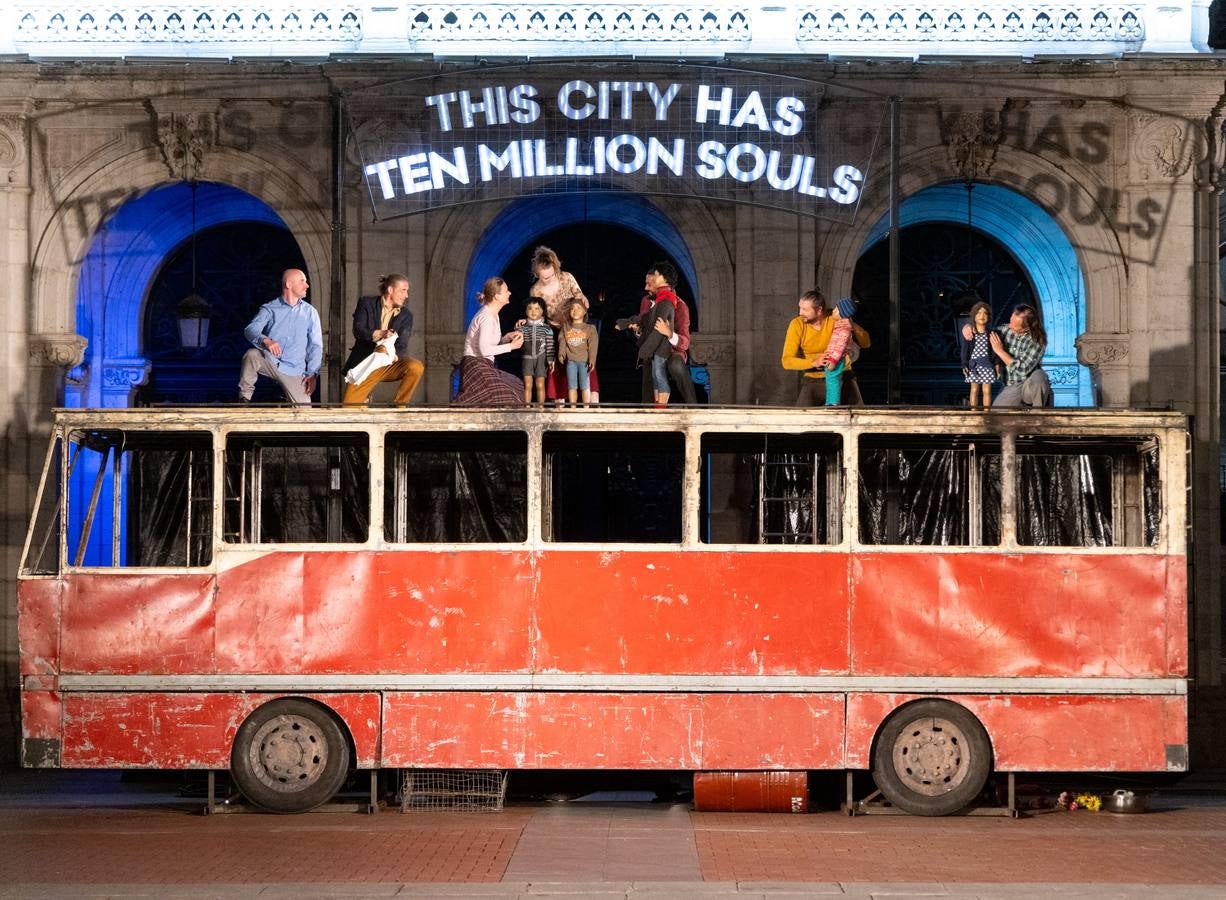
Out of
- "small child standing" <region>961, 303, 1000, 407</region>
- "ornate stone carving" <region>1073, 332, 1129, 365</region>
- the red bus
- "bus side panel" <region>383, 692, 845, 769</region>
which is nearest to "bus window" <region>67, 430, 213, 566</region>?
the red bus

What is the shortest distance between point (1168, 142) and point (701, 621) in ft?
31.2

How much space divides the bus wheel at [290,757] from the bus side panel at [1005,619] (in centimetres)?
416

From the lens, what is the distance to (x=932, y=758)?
1466 centimetres

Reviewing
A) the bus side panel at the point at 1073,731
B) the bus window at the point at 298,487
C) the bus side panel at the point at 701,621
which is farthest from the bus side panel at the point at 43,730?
the bus side panel at the point at 1073,731

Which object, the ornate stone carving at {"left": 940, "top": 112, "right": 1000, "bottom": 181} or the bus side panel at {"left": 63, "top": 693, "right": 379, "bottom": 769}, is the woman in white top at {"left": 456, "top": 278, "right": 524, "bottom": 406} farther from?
the ornate stone carving at {"left": 940, "top": 112, "right": 1000, "bottom": 181}

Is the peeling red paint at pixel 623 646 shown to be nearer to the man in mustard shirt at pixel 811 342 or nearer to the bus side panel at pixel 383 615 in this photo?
the bus side panel at pixel 383 615

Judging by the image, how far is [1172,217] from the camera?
20.9 metres

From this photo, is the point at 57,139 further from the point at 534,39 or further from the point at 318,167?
the point at 534,39

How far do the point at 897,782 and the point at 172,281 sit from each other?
12.3 metres

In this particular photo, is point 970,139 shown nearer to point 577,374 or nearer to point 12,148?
point 577,374

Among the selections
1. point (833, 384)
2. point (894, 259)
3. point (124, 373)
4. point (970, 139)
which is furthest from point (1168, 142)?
point (124, 373)

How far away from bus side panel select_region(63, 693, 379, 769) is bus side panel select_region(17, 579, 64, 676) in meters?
0.34

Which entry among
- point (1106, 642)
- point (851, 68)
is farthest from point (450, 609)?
point (851, 68)

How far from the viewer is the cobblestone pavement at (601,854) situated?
1116 cm
